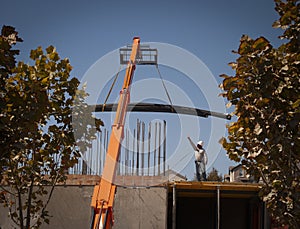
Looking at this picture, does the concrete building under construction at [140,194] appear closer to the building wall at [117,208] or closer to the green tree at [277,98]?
the building wall at [117,208]

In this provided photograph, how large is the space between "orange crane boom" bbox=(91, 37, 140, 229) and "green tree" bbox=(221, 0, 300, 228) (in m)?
3.20

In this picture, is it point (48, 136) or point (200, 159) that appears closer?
point (48, 136)

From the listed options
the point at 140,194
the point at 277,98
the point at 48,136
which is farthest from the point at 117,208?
the point at 277,98

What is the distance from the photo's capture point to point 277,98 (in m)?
4.75

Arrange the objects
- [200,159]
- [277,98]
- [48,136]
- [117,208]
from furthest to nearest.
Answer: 1. [200,159]
2. [117,208]
3. [48,136]
4. [277,98]

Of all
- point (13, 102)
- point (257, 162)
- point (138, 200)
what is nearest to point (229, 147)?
point (257, 162)

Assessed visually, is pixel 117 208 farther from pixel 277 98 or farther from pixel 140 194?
pixel 277 98

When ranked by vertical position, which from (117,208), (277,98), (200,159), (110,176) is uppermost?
(200,159)

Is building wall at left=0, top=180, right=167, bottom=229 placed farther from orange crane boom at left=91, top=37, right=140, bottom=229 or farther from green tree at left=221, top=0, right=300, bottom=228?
green tree at left=221, top=0, right=300, bottom=228

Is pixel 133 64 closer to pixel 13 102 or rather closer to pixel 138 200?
pixel 138 200

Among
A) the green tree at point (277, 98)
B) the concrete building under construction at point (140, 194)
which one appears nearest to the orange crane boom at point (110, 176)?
the concrete building under construction at point (140, 194)

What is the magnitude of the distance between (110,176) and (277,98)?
3823 mm

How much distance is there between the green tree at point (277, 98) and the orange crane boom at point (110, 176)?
3.20m

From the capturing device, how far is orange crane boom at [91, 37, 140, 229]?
752cm
